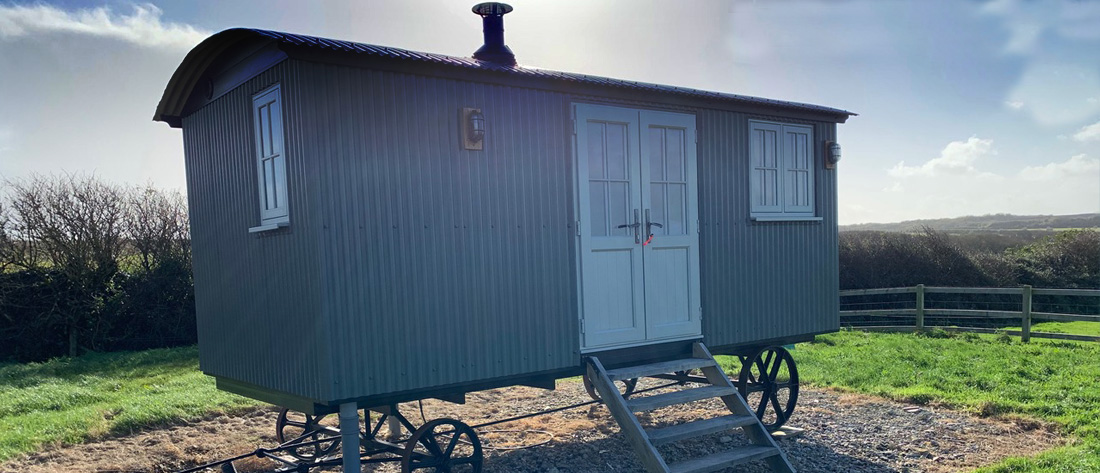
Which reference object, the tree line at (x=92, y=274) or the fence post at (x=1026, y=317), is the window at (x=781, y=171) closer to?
the fence post at (x=1026, y=317)

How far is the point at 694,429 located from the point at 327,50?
12.0 feet

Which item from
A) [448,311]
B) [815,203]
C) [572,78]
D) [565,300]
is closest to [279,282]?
[448,311]

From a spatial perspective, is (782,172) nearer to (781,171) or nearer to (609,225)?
(781,171)

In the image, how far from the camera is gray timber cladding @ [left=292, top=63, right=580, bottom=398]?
4.49 m

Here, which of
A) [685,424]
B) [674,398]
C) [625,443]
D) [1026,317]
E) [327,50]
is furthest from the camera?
[1026,317]

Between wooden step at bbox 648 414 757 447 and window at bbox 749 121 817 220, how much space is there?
1950 mm

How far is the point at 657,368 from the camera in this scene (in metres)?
5.87

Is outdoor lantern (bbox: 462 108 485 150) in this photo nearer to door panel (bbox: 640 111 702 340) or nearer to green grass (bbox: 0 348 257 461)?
door panel (bbox: 640 111 702 340)

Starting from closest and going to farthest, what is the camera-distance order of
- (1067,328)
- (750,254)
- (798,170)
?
(750,254)
(798,170)
(1067,328)

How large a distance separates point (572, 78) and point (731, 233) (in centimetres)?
221

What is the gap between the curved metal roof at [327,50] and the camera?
14.5ft

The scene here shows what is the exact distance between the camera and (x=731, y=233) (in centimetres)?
659

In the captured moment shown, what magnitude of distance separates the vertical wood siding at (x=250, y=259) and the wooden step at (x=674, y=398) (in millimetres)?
2243

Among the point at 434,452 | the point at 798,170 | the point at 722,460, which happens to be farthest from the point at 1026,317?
the point at 434,452
